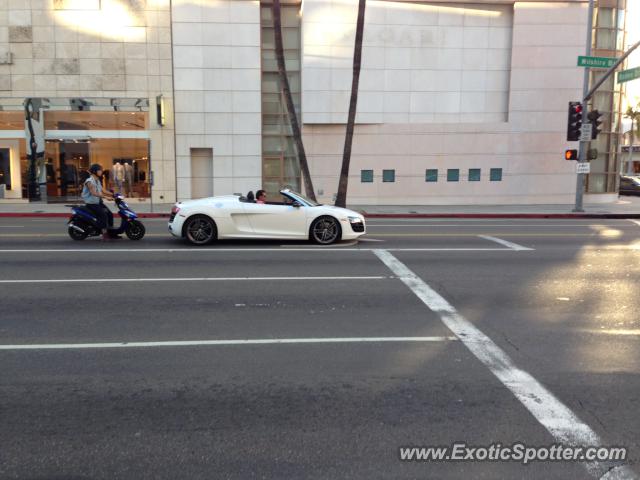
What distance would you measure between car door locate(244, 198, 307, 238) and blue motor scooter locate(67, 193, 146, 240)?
275 centimetres

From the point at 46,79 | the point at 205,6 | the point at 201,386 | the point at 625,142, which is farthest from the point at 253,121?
the point at 625,142

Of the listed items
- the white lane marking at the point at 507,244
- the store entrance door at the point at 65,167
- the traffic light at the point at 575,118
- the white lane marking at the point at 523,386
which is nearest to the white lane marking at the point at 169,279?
the white lane marking at the point at 523,386

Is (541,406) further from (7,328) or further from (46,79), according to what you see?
(46,79)

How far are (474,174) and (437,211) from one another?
4802 mm

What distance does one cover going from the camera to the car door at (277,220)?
40.3ft

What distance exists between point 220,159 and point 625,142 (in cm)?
9154

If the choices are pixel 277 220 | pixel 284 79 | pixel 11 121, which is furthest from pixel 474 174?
pixel 11 121

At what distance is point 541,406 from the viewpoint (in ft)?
13.9

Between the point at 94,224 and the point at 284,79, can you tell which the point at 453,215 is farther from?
the point at 94,224

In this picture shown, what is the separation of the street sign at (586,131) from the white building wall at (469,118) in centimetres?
483

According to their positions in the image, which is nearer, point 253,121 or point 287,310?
point 287,310

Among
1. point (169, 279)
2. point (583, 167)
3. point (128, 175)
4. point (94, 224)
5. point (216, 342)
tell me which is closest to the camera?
point (216, 342)

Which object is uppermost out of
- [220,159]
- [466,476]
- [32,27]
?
[32,27]

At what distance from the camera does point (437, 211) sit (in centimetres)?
2298
